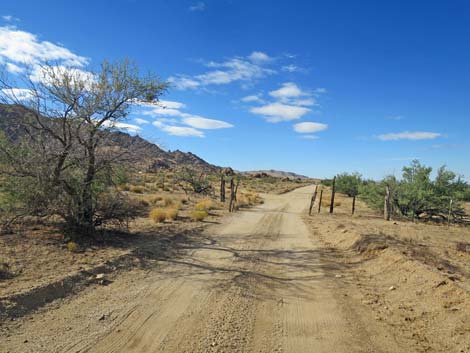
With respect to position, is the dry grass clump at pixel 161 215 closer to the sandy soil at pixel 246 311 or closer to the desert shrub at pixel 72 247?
the sandy soil at pixel 246 311

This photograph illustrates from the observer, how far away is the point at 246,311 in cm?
616

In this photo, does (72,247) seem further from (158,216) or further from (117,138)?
(158,216)

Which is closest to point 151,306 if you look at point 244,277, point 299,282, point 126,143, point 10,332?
point 10,332

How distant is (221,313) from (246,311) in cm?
46

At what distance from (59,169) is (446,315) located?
10064 millimetres

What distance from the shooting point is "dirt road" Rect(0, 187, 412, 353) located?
193 inches

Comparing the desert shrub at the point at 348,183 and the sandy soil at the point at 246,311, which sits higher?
the desert shrub at the point at 348,183

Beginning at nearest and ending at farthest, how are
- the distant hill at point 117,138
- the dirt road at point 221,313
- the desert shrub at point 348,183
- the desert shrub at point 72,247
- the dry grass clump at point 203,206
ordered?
the dirt road at point 221,313 → the desert shrub at point 72,247 → the distant hill at point 117,138 → the dry grass clump at point 203,206 → the desert shrub at point 348,183

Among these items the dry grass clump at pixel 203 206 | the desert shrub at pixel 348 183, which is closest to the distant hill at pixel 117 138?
the dry grass clump at pixel 203 206

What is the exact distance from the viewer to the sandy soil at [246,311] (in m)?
4.94

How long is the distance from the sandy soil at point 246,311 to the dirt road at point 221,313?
2 cm

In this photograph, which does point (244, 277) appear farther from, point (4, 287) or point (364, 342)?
point (4, 287)

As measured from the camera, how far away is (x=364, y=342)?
514 centimetres

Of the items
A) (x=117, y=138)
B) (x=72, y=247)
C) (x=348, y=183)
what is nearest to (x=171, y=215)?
(x=117, y=138)
